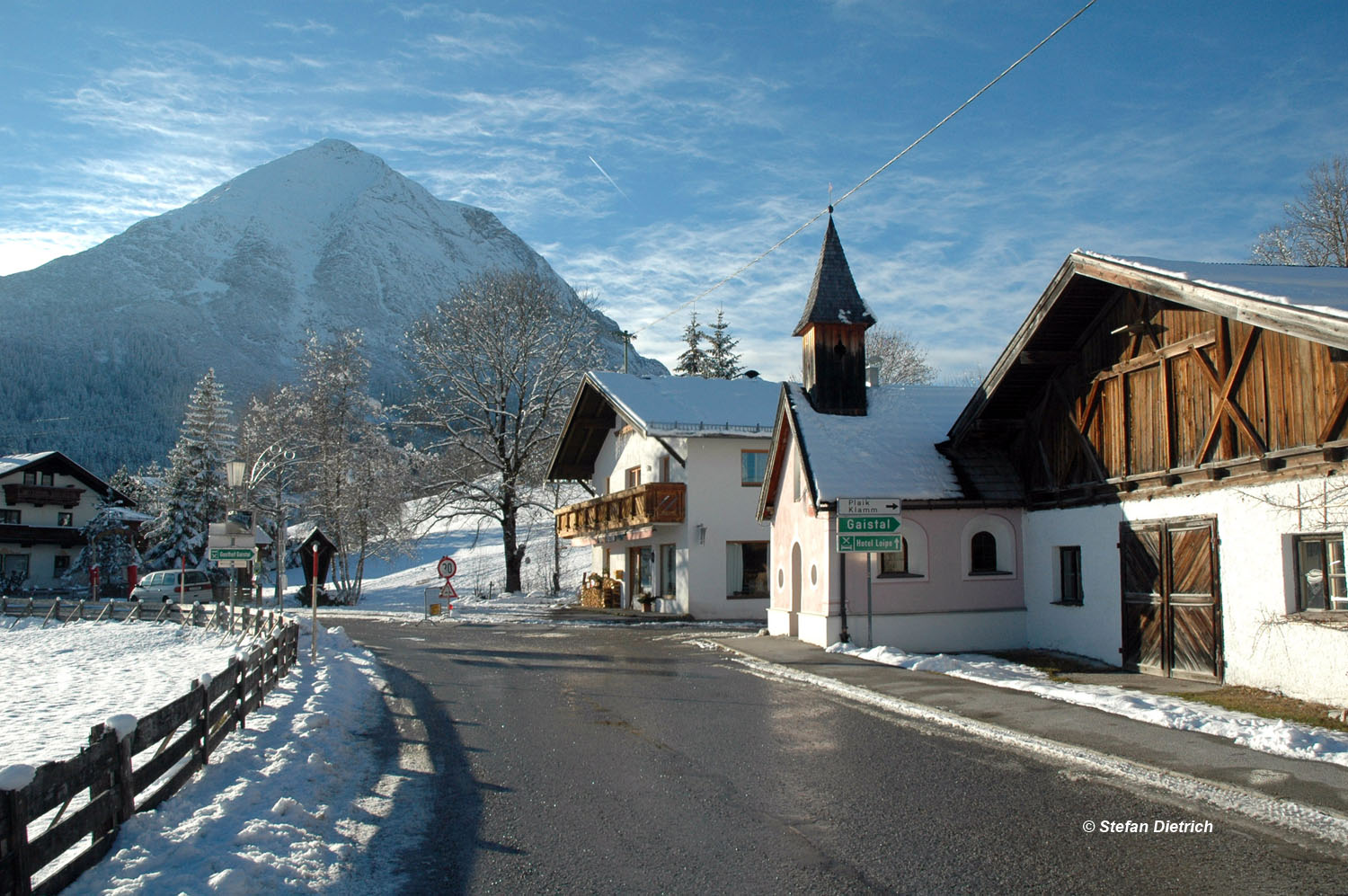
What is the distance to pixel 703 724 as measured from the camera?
37.2 feet

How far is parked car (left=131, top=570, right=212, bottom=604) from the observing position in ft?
136

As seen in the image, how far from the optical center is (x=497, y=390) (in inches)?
1604

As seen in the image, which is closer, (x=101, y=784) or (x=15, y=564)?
(x=101, y=784)

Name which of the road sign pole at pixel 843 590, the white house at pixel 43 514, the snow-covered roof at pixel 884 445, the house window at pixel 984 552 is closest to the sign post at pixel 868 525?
the snow-covered roof at pixel 884 445

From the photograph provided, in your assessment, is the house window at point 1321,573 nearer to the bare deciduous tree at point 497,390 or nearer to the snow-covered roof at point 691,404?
the snow-covered roof at point 691,404

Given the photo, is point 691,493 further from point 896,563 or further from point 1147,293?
point 1147,293

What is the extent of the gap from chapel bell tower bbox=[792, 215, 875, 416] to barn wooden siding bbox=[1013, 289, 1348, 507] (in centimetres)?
485

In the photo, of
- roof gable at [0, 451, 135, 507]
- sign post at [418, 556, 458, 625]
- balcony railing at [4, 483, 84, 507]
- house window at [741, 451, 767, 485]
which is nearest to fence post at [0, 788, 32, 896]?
sign post at [418, 556, 458, 625]

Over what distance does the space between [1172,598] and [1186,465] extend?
2024 mm

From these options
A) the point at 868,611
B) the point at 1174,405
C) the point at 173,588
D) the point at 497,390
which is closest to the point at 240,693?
the point at 868,611

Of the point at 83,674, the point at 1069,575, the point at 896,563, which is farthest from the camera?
the point at 83,674

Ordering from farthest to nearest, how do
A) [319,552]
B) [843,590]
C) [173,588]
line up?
[319,552] < [173,588] < [843,590]

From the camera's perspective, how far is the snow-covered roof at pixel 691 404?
31.3 metres

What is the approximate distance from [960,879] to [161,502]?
56.9 meters
